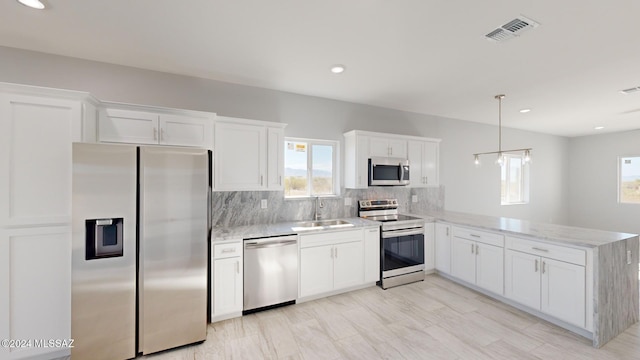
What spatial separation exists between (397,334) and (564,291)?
1.70 meters

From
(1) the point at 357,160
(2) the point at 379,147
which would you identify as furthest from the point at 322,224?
(2) the point at 379,147

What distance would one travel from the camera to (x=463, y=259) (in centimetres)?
353

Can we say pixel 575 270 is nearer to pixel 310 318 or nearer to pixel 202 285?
pixel 310 318

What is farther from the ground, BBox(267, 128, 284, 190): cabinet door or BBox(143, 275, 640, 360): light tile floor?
BBox(267, 128, 284, 190): cabinet door

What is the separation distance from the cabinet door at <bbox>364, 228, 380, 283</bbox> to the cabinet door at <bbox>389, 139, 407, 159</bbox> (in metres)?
1.33

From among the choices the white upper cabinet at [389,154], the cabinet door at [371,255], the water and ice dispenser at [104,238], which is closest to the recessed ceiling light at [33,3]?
the water and ice dispenser at [104,238]

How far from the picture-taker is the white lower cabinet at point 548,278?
7.80 feet

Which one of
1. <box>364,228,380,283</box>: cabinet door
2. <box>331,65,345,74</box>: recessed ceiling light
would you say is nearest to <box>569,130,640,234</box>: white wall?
<box>364,228,380,283</box>: cabinet door

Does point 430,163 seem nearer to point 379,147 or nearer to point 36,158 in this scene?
point 379,147

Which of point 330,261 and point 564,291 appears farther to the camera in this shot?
point 330,261

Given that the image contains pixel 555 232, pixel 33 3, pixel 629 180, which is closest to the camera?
pixel 33 3

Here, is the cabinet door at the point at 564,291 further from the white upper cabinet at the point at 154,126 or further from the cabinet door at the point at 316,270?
the white upper cabinet at the point at 154,126

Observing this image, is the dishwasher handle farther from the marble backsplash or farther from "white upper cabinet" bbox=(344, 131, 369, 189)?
"white upper cabinet" bbox=(344, 131, 369, 189)

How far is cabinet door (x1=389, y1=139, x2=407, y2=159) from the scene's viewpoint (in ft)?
13.4
